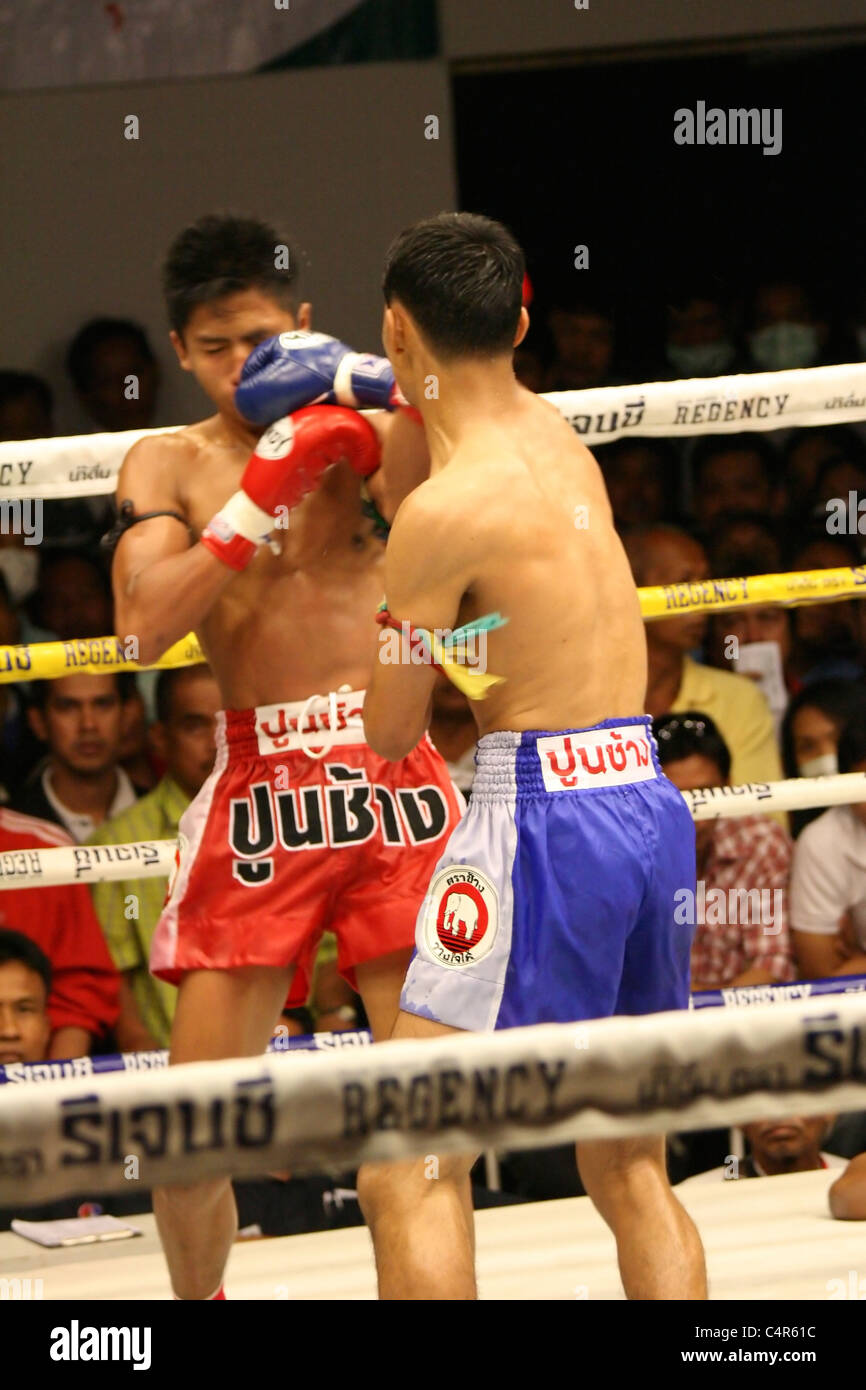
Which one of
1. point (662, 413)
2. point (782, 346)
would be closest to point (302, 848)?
point (662, 413)

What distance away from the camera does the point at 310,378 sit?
2.02m

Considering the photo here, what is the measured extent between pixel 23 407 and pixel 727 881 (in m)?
1.93

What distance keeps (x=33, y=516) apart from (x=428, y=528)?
7.59 ft

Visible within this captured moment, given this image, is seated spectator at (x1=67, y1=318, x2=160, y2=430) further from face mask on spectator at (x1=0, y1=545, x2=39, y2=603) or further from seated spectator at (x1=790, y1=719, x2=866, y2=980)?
seated spectator at (x1=790, y1=719, x2=866, y2=980)

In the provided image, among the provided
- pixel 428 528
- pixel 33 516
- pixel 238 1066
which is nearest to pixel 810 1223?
pixel 428 528

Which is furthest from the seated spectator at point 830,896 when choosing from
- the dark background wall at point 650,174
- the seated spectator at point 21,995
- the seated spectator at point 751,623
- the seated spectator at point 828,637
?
the dark background wall at point 650,174

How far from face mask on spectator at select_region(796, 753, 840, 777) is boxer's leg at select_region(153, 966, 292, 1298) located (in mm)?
1541

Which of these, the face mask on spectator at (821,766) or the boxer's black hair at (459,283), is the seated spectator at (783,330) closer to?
the face mask on spectator at (821,766)

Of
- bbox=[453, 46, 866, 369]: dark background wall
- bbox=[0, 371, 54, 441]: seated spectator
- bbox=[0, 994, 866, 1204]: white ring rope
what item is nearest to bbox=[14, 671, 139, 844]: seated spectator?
bbox=[0, 371, 54, 441]: seated spectator

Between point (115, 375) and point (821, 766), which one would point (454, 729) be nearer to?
point (821, 766)

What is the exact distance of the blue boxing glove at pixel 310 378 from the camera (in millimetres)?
2023

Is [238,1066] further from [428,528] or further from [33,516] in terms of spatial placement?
[33,516]

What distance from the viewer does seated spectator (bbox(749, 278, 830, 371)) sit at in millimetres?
4418
